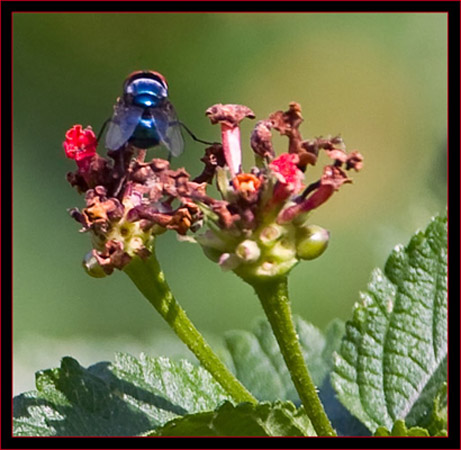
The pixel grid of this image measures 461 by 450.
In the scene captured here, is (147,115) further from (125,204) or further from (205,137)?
(205,137)

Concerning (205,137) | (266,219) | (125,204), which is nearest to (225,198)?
(266,219)

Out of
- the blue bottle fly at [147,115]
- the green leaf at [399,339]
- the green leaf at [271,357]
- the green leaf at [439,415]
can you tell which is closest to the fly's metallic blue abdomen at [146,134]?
the blue bottle fly at [147,115]

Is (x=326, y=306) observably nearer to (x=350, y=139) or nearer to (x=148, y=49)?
(x=350, y=139)

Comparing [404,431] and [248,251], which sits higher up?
[248,251]

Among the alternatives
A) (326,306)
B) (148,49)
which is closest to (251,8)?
(326,306)

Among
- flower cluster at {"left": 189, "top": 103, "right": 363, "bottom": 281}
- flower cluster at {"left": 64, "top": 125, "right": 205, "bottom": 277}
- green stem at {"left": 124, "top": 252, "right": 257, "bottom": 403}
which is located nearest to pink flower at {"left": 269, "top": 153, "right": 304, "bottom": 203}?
flower cluster at {"left": 189, "top": 103, "right": 363, "bottom": 281}
